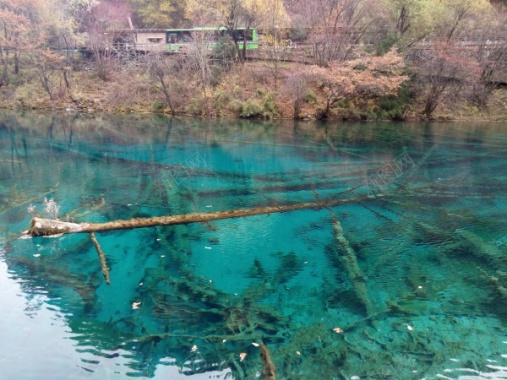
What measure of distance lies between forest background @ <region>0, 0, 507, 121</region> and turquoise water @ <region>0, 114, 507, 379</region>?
53.8ft

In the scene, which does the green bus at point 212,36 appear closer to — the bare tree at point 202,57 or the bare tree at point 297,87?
the bare tree at point 202,57

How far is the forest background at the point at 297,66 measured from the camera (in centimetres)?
3331

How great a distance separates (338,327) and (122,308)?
3863mm

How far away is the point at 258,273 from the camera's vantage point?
9.02 meters

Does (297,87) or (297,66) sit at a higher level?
(297,66)

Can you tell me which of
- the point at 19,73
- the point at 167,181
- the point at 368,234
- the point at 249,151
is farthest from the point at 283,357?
the point at 19,73

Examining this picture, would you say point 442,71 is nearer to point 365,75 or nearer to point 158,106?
point 365,75

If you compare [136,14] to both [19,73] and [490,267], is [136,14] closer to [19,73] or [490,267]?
[19,73]

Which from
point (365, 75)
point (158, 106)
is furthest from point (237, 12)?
point (365, 75)

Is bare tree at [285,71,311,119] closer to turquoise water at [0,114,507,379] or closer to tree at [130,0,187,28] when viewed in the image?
turquoise water at [0,114,507,379]

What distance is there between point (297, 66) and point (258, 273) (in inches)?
1229

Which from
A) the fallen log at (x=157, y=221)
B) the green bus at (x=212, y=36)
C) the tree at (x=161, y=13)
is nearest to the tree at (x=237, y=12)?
the green bus at (x=212, y=36)

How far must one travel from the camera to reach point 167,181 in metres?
15.9

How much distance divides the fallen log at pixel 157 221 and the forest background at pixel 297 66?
20172 mm
